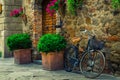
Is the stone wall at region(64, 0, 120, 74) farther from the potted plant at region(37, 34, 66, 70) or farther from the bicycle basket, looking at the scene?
A: the potted plant at region(37, 34, 66, 70)

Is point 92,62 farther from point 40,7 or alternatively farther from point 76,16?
point 40,7

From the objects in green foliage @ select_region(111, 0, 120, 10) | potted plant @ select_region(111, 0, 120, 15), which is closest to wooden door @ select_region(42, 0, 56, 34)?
potted plant @ select_region(111, 0, 120, 15)

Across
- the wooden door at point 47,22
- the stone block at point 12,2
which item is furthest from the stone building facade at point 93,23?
the stone block at point 12,2

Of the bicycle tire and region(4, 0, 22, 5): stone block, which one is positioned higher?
region(4, 0, 22, 5): stone block

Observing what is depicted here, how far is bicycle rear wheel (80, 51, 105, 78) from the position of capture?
6929mm

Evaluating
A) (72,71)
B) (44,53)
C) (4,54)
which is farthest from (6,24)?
(72,71)

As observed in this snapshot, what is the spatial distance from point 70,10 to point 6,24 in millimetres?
5452

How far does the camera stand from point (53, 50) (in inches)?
327

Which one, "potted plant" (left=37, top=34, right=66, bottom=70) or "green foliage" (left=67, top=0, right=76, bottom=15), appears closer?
"green foliage" (left=67, top=0, right=76, bottom=15)

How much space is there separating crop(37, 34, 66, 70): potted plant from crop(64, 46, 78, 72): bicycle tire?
0.22 meters

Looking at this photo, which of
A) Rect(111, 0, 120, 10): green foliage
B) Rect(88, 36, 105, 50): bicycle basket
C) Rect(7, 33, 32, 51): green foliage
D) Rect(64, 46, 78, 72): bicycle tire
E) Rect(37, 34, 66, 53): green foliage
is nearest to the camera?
Rect(111, 0, 120, 10): green foliage

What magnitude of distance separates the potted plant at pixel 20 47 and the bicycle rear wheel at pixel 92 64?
3563 millimetres

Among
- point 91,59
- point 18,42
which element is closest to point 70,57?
point 91,59

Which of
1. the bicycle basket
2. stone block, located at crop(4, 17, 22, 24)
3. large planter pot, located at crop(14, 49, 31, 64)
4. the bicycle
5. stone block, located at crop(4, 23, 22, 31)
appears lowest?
large planter pot, located at crop(14, 49, 31, 64)
